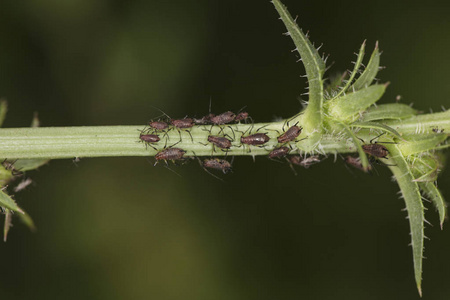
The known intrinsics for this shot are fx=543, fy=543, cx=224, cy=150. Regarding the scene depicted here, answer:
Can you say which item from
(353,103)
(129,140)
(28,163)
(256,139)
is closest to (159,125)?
(129,140)

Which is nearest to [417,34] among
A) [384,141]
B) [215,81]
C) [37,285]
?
[215,81]

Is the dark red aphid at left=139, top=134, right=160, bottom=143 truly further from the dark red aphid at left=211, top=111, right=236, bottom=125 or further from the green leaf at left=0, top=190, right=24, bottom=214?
the green leaf at left=0, top=190, right=24, bottom=214

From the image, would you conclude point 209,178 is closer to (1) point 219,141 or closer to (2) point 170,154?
(2) point 170,154

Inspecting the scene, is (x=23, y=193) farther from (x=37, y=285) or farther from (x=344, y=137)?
(x=344, y=137)

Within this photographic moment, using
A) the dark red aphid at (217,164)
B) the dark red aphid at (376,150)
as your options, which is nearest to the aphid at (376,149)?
the dark red aphid at (376,150)

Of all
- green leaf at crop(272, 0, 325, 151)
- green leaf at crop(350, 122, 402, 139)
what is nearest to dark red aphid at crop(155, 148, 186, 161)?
green leaf at crop(272, 0, 325, 151)

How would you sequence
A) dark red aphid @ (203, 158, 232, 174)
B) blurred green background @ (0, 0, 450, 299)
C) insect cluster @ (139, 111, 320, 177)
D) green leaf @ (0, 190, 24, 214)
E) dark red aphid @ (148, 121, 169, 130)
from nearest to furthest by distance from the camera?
1. green leaf @ (0, 190, 24, 214)
2. insect cluster @ (139, 111, 320, 177)
3. dark red aphid @ (148, 121, 169, 130)
4. dark red aphid @ (203, 158, 232, 174)
5. blurred green background @ (0, 0, 450, 299)
